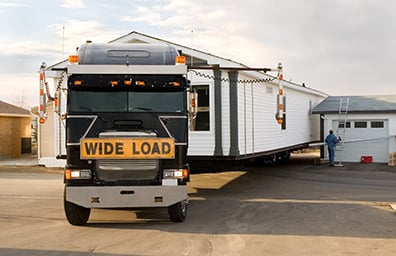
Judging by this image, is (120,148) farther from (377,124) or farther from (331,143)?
(377,124)

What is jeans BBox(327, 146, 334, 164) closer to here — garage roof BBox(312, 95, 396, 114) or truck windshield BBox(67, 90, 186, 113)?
garage roof BBox(312, 95, 396, 114)

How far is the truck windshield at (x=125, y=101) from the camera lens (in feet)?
30.1

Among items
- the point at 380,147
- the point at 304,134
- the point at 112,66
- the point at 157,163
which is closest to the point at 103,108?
the point at 112,66

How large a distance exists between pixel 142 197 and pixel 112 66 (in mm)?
2443

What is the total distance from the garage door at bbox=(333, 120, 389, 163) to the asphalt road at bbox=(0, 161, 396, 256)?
28.2 feet

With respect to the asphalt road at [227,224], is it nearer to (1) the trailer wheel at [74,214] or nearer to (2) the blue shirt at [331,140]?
(1) the trailer wheel at [74,214]

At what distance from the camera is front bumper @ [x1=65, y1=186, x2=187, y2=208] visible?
8.73 m

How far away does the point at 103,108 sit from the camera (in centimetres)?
919

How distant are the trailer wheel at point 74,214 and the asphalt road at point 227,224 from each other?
0.15 metres

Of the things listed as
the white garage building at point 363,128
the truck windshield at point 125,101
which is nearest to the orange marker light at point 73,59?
the truck windshield at point 125,101

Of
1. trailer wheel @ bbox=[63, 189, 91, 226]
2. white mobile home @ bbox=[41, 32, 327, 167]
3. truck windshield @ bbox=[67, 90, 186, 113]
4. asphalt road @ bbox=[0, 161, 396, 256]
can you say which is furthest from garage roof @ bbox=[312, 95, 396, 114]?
trailer wheel @ bbox=[63, 189, 91, 226]

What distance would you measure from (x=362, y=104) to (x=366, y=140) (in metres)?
2.20

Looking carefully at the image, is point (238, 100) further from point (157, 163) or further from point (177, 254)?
point (177, 254)

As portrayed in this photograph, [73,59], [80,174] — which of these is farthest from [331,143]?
[80,174]
